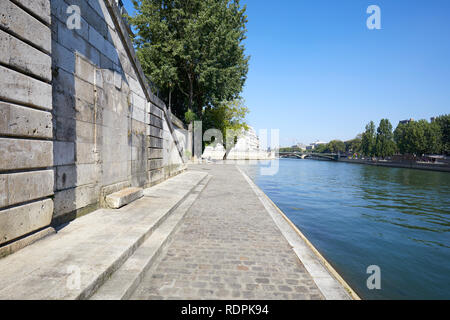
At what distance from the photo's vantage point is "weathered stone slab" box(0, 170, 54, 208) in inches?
120

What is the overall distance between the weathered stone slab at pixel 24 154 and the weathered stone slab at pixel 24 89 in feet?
1.95

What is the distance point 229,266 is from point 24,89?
418cm

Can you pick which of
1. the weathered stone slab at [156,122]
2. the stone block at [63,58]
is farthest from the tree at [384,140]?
the stone block at [63,58]

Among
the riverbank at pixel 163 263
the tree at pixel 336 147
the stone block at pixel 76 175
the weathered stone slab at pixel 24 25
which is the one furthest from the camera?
the tree at pixel 336 147

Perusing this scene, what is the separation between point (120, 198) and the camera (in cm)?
590

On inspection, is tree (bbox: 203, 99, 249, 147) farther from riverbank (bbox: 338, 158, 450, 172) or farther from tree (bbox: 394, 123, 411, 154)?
tree (bbox: 394, 123, 411, 154)

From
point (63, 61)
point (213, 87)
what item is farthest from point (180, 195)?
point (213, 87)

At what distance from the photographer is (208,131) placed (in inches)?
1159

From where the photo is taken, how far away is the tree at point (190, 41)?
21766 millimetres

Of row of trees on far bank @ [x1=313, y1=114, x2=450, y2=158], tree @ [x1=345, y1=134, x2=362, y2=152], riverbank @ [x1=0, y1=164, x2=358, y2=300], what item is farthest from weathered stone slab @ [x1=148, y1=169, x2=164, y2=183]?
tree @ [x1=345, y1=134, x2=362, y2=152]

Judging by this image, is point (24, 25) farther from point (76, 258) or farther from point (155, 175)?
point (155, 175)

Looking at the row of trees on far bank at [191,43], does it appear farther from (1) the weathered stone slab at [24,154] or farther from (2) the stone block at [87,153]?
(1) the weathered stone slab at [24,154]
